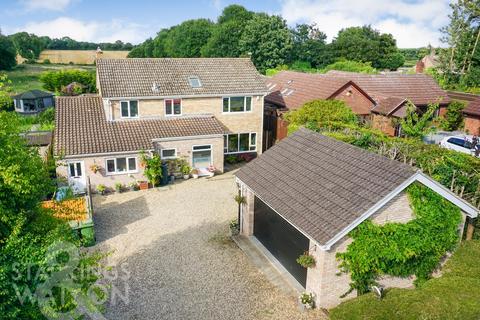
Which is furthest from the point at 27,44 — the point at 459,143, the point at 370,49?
the point at 459,143

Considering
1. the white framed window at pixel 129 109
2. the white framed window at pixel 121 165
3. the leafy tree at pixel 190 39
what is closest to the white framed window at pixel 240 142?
the white framed window at pixel 129 109

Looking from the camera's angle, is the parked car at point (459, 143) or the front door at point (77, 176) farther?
the parked car at point (459, 143)

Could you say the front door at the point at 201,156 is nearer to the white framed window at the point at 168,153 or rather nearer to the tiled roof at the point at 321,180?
the white framed window at the point at 168,153

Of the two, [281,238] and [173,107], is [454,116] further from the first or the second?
[281,238]

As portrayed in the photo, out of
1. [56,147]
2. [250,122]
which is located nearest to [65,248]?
[56,147]

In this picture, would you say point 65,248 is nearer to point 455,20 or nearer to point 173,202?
point 173,202
